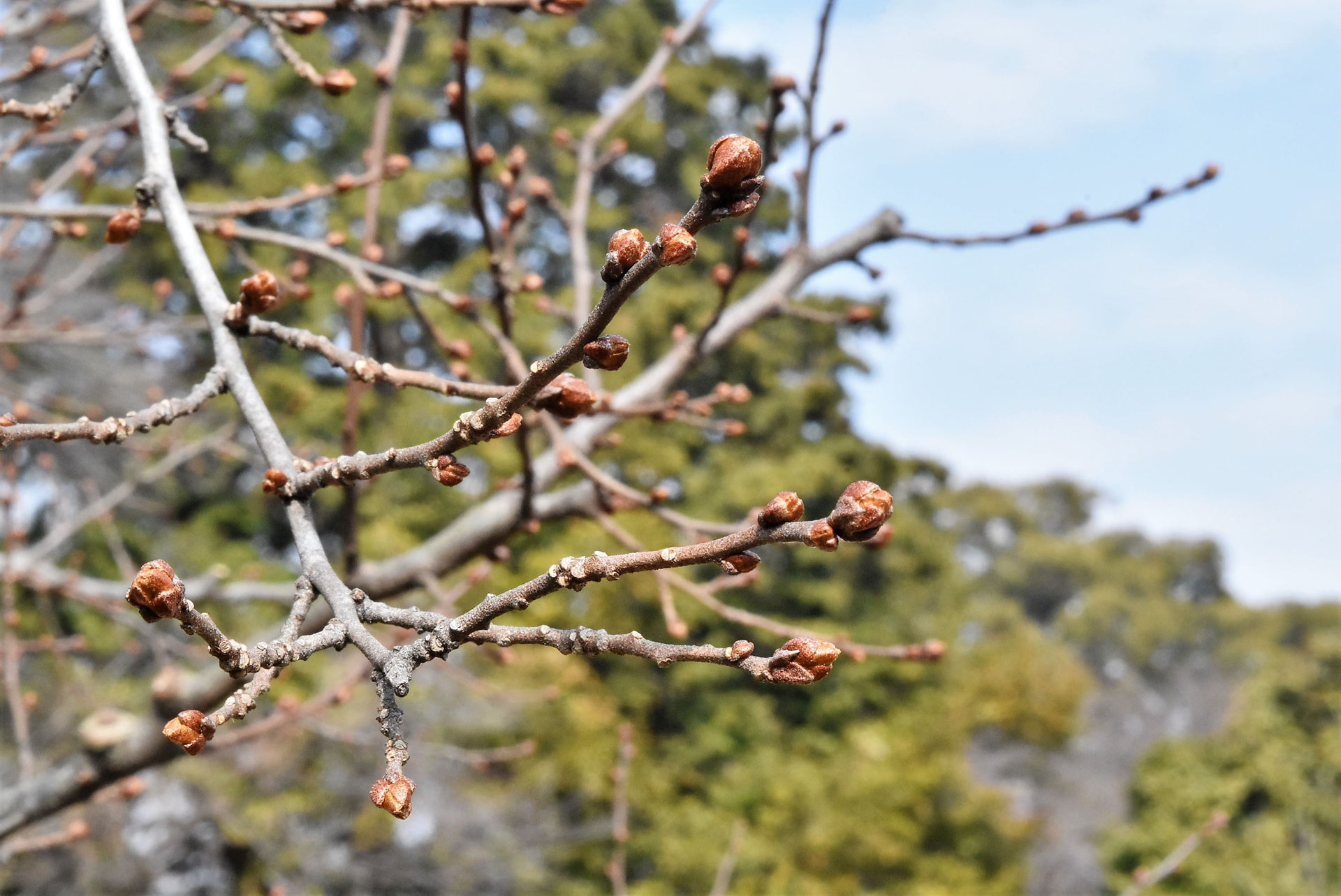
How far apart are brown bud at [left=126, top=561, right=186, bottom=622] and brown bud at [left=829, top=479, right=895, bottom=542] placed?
417 mm

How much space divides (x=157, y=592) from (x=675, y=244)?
384 millimetres

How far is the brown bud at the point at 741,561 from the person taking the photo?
2.17 feet

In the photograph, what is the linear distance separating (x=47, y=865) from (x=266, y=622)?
2.88 metres

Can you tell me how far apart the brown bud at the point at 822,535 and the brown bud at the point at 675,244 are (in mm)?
190

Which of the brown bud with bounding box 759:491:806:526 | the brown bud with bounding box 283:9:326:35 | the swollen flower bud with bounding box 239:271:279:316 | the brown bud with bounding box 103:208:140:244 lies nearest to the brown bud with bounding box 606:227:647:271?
the brown bud with bounding box 759:491:806:526

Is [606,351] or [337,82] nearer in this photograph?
[606,351]

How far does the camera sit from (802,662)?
0.64 meters

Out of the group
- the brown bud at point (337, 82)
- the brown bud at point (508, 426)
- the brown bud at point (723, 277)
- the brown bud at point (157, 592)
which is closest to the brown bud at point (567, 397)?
the brown bud at point (508, 426)

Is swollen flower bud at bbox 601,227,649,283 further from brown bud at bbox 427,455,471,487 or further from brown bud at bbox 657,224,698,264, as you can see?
brown bud at bbox 427,455,471,487

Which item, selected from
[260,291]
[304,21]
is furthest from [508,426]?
[304,21]

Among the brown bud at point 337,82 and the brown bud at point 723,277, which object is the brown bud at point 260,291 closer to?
the brown bud at point 337,82

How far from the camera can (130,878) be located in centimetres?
651

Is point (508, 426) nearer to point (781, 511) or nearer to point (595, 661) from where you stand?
point (781, 511)

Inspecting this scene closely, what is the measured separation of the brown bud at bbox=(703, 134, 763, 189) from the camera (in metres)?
0.51
